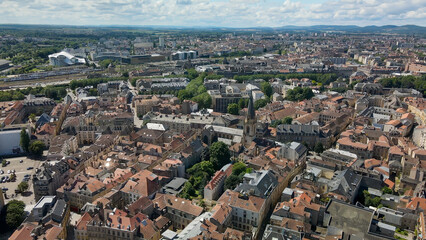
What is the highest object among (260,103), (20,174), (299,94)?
(299,94)

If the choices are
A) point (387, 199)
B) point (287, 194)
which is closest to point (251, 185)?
point (287, 194)

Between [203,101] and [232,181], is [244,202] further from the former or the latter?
[203,101]

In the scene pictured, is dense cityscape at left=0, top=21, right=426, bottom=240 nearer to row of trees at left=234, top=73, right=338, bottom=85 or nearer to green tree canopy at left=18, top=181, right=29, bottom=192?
green tree canopy at left=18, top=181, right=29, bottom=192

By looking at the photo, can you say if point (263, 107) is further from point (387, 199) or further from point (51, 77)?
point (51, 77)

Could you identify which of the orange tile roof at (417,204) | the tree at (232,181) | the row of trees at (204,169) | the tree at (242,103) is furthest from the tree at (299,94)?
the orange tile roof at (417,204)

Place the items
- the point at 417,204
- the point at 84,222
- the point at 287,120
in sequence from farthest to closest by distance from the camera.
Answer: the point at 287,120, the point at 417,204, the point at 84,222

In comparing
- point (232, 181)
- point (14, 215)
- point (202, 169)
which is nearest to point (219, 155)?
point (202, 169)

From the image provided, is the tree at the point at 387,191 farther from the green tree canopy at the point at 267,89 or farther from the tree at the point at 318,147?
the green tree canopy at the point at 267,89

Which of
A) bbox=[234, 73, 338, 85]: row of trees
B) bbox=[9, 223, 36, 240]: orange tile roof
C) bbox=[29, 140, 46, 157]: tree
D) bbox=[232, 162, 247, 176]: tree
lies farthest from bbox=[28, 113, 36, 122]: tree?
bbox=[234, 73, 338, 85]: row of trees
